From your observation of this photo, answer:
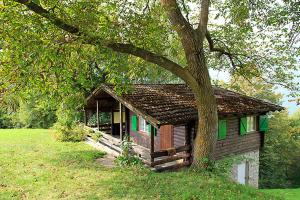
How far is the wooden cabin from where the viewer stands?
40.4 feet

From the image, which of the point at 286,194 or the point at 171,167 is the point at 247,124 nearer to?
the point at 286,194

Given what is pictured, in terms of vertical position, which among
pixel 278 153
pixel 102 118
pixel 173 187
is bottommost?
pixel 278 153

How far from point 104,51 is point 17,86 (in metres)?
2.75

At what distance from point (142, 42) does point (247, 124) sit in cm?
933

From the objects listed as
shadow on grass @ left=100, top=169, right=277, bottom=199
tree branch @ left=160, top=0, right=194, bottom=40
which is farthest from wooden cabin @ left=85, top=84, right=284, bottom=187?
tree branch @ left=160, top=0, right=194, bottom=40

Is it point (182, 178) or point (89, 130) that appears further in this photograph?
point (89, 130)

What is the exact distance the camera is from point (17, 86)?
863cm

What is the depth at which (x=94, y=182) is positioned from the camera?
9.91 m

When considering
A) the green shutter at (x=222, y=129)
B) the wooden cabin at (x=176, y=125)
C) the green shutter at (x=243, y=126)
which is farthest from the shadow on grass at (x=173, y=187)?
the green shutter at (x=243, y=126)

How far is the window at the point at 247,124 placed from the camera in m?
15.7

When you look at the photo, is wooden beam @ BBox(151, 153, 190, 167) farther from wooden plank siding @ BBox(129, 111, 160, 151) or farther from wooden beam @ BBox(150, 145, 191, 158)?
wooden plank siding @ BBox(129, 111, 160, 151)

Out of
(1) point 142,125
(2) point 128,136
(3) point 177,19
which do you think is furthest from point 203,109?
(2) point 128,136

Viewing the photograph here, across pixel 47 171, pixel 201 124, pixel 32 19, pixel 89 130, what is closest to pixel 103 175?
pixel 47 171

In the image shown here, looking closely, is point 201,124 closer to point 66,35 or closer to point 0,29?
point 66,35
